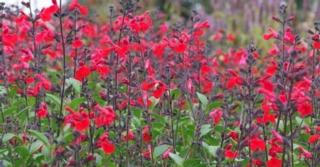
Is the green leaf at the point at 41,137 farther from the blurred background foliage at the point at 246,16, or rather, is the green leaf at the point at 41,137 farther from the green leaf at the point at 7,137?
the blurred background foliage at the point at 246,16

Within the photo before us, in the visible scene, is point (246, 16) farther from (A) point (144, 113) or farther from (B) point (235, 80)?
(B) point (235, 80)

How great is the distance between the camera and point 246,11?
49.2 ft

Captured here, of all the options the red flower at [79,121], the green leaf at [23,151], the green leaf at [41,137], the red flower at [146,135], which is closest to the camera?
the red flower at [79,121]

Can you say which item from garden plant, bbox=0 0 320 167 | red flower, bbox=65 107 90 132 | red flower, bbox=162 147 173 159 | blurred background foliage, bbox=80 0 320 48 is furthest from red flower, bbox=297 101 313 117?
blurred background foliage, bbox=80 0 320 48

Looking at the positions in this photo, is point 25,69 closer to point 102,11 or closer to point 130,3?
point 130,3

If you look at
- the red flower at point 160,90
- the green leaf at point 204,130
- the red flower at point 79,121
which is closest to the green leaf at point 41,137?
the red flower at point 79,121

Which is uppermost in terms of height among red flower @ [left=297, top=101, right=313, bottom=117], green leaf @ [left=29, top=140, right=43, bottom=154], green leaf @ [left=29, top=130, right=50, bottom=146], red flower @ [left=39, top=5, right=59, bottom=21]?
red flower @ [left=39, top=5, right=59, bottom=21]

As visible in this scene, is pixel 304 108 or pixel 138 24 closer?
pixel 304 108

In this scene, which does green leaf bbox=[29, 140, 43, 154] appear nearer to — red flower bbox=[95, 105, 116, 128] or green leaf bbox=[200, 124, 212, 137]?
red flower bbox=[95, 105, 116, 128]

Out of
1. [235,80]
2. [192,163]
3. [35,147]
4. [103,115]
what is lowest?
[192,163]

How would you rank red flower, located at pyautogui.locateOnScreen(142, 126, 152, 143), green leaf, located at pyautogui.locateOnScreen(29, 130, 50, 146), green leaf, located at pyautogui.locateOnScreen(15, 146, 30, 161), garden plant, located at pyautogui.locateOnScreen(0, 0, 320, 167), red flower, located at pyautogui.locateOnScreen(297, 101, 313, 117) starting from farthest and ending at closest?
red flower, located at pyautogui.locateOnScreen(142, 126, 152, 143), green leaf, located at pyautogui.locateOnScreen(15, 146, 30, 161), red flower, located at pyautogui.locateOnScreen(297, 101, 313, 117), garden plant, located at pyautogui.locateOnScreen(0, 0, 320, 167), green leaf, located at pyautogui.locateOnScreen(29, 130, 50, 146)

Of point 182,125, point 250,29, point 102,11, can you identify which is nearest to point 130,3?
point 182,125

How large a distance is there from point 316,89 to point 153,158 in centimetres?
112

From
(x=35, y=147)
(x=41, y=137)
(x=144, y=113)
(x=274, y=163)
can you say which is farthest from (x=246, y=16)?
(x=41, y=137)
